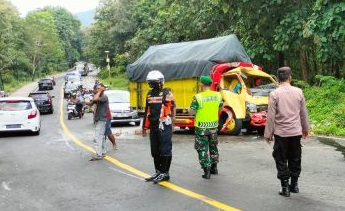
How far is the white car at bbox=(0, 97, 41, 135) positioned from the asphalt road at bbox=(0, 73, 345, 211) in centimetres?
517

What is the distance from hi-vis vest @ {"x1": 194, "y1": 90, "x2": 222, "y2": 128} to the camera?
8.86 m

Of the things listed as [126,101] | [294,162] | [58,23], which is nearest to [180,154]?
[294,162]

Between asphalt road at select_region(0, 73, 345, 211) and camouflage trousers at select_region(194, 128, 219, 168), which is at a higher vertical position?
camouflage trousers at select_region(194, 128, 219, 168)

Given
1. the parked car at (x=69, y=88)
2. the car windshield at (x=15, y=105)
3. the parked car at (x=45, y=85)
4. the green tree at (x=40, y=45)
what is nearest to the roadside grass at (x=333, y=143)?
the car windshield at (x=15, y=105)

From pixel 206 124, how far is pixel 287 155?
1.78m

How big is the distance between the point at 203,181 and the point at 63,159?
→ 469 centimetres

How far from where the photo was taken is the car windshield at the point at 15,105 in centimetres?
1919

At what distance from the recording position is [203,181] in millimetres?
8641

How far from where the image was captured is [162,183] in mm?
8562

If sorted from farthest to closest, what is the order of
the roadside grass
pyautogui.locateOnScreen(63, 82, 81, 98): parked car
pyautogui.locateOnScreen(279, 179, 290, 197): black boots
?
pyautogui.locateOnScreen(63, 82, 81, 98): parked car, the roadside grass, pyautogui.locateOnScreen(279, 179, 290, 197): black boots

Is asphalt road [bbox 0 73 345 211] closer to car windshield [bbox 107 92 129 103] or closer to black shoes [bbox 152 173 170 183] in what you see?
black shoes [bbox 152 173 170 183]

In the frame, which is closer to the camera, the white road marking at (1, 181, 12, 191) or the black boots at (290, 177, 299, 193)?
the black boots at (290, 177, 299, 193)

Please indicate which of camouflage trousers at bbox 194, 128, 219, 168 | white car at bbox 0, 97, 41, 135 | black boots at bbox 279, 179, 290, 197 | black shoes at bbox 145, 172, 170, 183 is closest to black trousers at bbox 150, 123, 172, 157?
black shoes at bbox 145, 172, 170, 183

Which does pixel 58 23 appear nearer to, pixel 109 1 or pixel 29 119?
pixel 109 1
